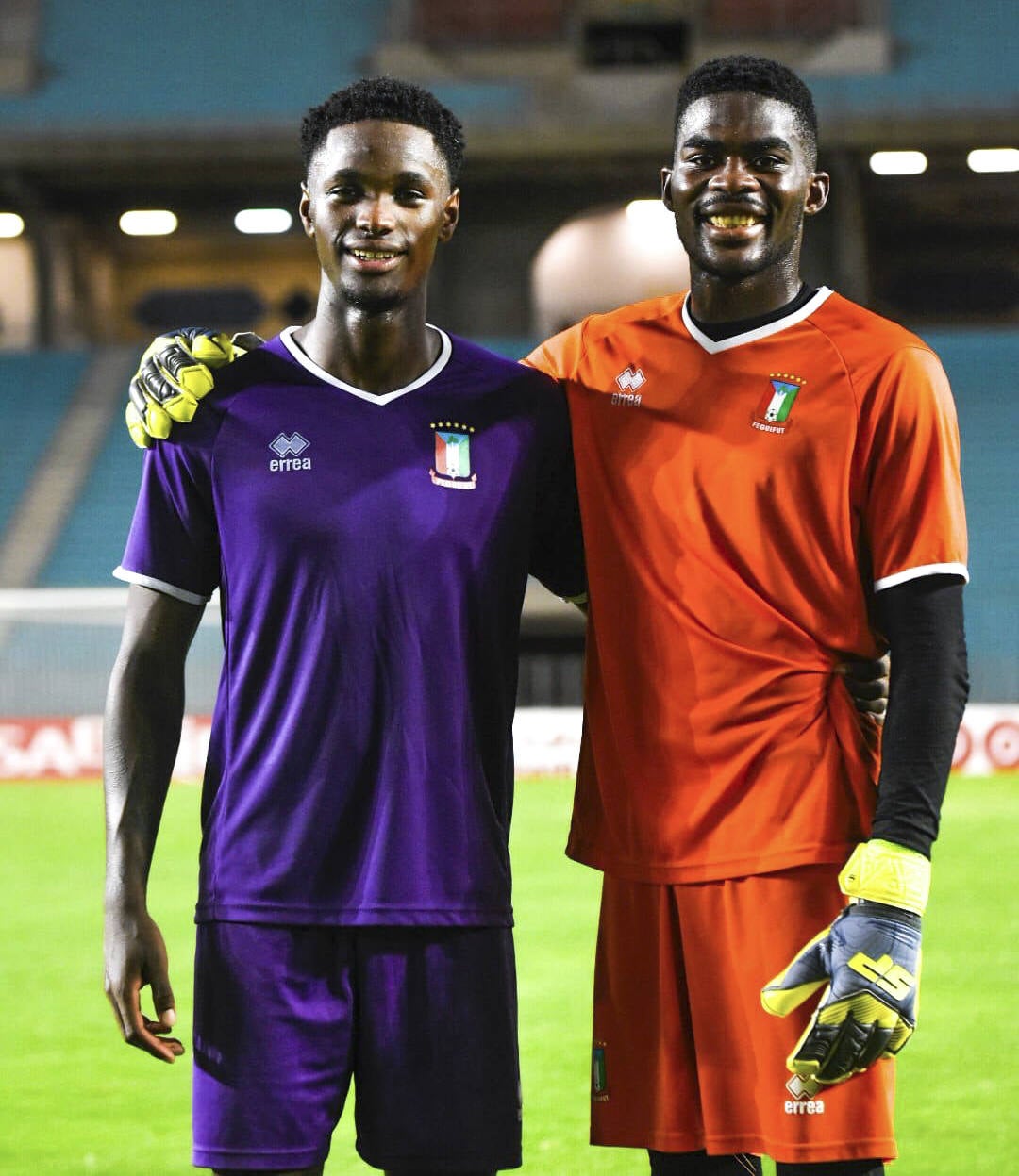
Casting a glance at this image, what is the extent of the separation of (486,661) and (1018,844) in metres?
7.25

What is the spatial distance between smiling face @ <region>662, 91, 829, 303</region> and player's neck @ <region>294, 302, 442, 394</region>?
0.48 m

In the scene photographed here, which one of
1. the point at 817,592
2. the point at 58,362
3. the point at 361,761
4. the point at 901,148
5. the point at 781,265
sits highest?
the point at 901,148

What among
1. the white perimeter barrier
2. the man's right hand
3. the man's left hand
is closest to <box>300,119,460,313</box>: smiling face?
the man's left hand

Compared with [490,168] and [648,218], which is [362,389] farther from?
[490,168]

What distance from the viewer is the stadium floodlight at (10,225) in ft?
73.0

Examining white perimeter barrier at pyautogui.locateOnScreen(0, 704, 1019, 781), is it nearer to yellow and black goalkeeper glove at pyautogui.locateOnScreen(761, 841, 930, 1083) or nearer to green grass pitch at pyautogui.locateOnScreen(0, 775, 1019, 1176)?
green grass pitch at pyautogui.locateOnScreen(0, 775, 1019, 1176)

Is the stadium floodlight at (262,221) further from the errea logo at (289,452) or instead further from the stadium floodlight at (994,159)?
the errea logo at (289,452)

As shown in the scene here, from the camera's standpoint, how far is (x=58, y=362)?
2077 cm

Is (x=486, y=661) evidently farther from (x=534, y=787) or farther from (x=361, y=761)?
(x=534, y=787)

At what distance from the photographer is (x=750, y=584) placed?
2.68 metres

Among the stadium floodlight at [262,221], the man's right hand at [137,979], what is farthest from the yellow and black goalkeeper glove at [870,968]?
the stadium floodlight at [262,221]

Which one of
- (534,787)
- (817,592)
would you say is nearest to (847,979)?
(817,592)

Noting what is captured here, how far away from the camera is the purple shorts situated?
2434 mm

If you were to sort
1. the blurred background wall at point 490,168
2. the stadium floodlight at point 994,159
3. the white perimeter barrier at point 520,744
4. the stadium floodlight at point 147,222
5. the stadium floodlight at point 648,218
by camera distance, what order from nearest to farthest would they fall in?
1. the white perimeter barrier at point 520,744
2. the stadium floodlight at point 648,218
3. the blurred background wall at point 490,168
4. the stadium floodlight at point 994,159
5. the stadium floodlight at point 147,222
